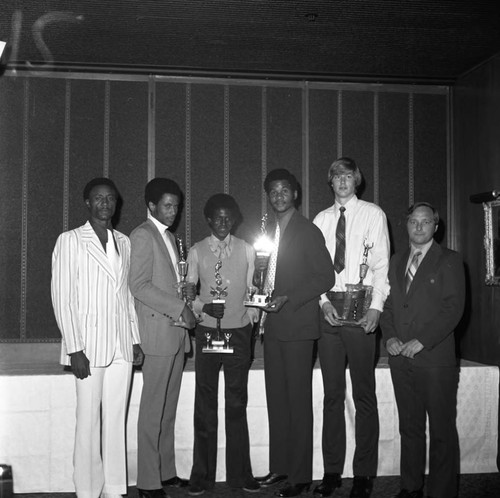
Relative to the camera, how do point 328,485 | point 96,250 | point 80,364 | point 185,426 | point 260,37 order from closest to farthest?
point 80,364, point 96,250, point 328,485, point 185,426, point 260,37

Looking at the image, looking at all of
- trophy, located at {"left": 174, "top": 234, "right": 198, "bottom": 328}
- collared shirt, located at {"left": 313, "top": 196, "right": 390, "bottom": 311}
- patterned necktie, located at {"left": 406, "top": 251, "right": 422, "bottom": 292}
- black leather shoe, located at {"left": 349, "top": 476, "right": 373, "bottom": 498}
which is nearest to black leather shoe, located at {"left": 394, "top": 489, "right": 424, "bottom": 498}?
black leather shoe, located at {"left": 349, "top": 476, "right": 373, "bottom": 498}

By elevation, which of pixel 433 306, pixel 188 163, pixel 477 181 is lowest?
pixel 433 306

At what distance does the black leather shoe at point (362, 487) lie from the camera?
4012mm

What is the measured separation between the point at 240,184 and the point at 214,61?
111 cm

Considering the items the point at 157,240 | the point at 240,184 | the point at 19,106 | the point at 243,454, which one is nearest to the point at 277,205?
the point at 157,240

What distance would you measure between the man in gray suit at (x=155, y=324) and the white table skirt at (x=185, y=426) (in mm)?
371

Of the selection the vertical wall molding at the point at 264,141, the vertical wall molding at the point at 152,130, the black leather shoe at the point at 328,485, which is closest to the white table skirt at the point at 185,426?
the black leather shoe at the point at 328,485

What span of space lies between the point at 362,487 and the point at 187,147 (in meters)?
3.34

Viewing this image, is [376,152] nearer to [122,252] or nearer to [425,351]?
[425,351]

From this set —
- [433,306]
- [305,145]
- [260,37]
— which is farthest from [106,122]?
[433,306]

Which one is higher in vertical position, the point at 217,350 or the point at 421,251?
the point at 421,251

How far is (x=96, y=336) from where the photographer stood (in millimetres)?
3609

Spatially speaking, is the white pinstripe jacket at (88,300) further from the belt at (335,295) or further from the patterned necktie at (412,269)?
the patterned necktie at (412,269)

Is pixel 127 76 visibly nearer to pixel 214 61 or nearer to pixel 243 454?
pixel 214 61
